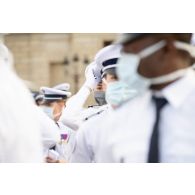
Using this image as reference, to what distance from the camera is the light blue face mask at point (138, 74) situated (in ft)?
5.44

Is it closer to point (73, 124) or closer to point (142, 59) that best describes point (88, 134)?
point (73, 124)

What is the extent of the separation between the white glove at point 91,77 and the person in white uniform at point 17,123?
32cm

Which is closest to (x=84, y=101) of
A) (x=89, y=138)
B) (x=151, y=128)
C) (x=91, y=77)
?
(x=91, y=77)

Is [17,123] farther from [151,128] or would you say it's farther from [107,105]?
[151,128]

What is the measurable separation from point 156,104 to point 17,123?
51 centimetres

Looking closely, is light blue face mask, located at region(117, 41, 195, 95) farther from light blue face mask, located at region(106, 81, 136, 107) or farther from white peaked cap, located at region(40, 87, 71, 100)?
white peaked cap, located at region(40, 87, 71, 100)

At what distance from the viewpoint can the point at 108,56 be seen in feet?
6.38

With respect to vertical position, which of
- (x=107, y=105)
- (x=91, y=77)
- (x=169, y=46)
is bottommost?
(x=107, y=105)

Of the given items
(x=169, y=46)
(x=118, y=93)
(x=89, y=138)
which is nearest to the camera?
(x=169, y=46)

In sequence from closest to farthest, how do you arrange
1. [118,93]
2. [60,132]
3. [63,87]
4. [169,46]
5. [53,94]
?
[169,46] → [118,93] → [60,132] → [63,87] → [53,94]

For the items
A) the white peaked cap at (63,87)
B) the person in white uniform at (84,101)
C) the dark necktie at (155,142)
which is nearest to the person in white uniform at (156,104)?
the dark necktie at (155,142)

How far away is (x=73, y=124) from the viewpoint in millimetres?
2027

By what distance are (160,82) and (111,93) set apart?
0.74 ft
